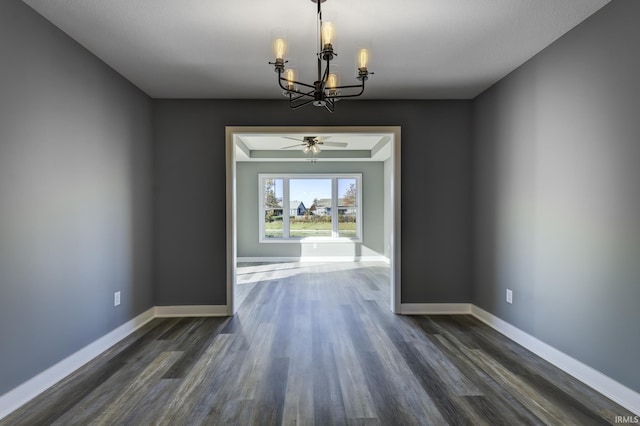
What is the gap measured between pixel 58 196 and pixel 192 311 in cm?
198

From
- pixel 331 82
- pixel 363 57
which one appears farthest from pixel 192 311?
pixel 363 57

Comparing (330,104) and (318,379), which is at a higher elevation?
(330,104)

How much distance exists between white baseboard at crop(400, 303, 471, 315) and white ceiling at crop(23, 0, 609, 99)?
8.36ft

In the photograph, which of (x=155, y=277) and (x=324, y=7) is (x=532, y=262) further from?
(x=155, y=277)

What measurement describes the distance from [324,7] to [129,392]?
2.93 metres

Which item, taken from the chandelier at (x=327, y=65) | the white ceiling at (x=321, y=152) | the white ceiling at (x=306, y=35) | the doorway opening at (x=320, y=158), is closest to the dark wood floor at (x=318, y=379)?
the doorway opening at (x=320, y=158)

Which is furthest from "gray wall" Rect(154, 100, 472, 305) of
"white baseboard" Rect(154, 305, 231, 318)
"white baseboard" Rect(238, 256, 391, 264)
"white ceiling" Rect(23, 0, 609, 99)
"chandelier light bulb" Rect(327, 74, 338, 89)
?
"white baseboard" Rect(238, 256, 391, 264)

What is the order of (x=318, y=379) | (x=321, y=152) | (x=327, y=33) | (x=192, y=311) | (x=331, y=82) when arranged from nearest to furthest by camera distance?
(x=327, y=33) < (x=318, y=379) < (x=331, y=82) < (x=192, y=311) < (x=321, y=152)

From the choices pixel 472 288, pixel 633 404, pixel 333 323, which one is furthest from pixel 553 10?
pixel 333 323

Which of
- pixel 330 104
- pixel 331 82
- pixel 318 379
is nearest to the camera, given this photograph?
pixel 318 379

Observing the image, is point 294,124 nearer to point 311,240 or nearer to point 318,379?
point 318,379

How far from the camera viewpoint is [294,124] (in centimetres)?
Result: 382

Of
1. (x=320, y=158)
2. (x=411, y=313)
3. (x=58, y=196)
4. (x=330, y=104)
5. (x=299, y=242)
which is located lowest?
(x=411, y=313)

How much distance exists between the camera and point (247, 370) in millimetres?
2459
